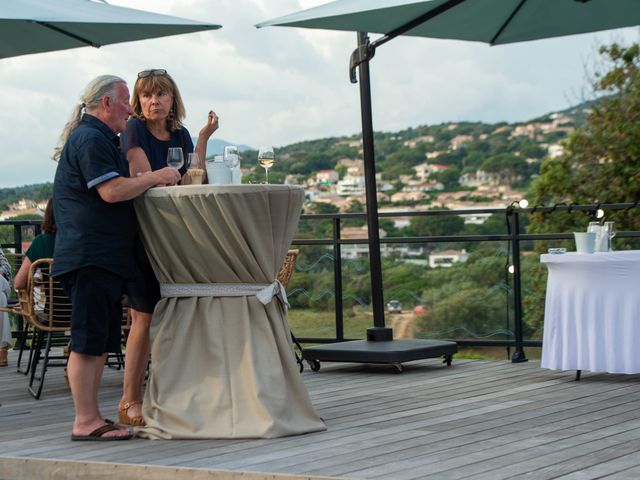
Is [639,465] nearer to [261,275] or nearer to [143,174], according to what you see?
[261,275]

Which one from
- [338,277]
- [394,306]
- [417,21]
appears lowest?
[394,306]

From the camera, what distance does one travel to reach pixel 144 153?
165 inches

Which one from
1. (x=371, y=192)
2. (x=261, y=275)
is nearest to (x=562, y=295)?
(x=371, y=192)

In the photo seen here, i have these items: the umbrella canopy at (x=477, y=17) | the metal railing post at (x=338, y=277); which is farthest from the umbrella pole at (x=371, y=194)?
the metal railing post at (x=338, y=277)

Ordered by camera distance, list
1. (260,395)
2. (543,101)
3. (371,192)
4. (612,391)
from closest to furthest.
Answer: (260,395), (612,391), (371,192), (543,101)

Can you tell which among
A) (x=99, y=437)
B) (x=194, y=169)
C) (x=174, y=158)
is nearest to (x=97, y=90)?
(x=174, y=158)

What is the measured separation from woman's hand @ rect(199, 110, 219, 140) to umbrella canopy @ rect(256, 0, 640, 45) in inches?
52.2

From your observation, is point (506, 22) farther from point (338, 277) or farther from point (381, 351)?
point (381, 351)

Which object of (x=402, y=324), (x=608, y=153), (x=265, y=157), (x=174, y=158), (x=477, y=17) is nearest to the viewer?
(x=174, y=158)

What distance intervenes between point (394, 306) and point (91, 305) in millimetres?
4394

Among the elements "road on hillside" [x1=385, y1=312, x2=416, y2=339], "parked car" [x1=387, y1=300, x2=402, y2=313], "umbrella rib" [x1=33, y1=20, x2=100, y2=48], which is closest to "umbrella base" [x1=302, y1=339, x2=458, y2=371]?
"road on hillside" [x1=385, y1=312, x2=416, y2=339]

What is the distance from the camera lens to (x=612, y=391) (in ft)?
15.9

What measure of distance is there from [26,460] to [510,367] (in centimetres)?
341

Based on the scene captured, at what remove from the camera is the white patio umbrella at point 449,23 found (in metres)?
5.88
